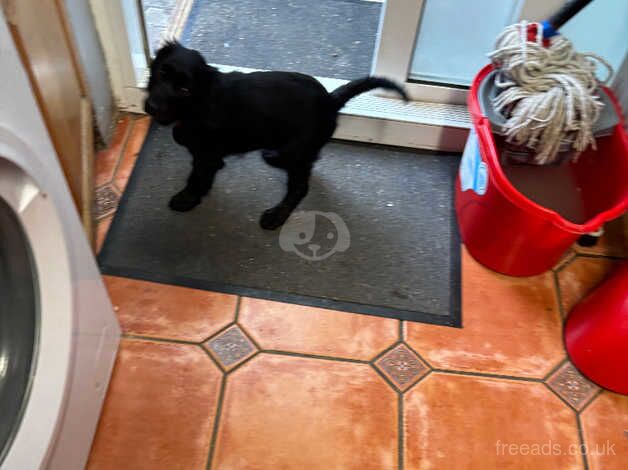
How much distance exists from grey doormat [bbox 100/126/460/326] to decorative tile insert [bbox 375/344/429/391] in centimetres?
9

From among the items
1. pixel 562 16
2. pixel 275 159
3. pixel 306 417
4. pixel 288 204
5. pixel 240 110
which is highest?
pixel 562 16

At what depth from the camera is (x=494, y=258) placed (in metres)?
1.20

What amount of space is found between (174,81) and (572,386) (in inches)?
38.0

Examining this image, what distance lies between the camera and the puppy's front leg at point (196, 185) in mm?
1170

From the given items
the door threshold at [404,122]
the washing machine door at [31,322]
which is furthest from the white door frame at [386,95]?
the washing machine door at [31,322]

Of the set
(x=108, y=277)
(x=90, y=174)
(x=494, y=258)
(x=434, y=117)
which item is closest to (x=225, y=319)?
(x=108, y=277)

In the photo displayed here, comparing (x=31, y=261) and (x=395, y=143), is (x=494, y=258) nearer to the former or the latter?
(x=395, y=143)

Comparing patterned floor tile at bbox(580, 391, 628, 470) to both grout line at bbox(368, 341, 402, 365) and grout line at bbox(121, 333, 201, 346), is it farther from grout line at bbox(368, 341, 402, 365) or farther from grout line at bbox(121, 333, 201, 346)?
grout line at bbox(121, 333, 201, 346)

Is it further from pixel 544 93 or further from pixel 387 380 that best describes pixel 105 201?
pixel 544 93

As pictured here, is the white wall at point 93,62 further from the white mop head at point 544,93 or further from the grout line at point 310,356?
the white mop head at point 544,93

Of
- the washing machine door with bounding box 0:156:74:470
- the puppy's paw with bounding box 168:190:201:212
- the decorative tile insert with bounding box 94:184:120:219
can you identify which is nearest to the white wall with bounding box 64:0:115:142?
the decorative tile insert with bounding box 94:184:120:219

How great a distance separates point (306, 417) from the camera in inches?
39.9

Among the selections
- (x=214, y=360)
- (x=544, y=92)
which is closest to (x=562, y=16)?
(x=544, y=92)

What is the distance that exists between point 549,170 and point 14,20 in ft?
3.52
